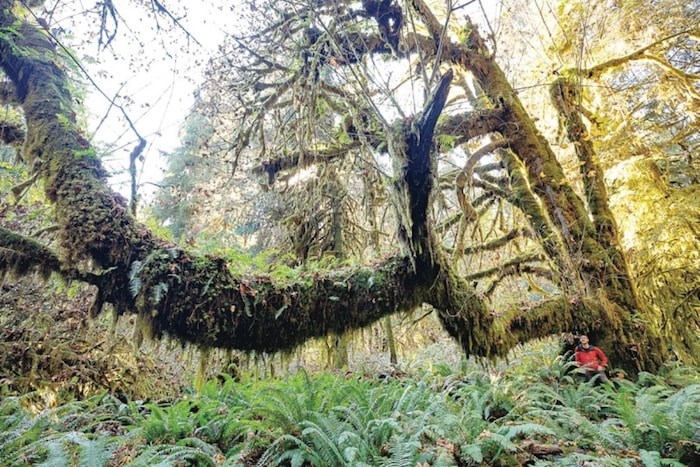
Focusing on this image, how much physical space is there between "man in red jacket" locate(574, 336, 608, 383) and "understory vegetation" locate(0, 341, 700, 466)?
332 mm

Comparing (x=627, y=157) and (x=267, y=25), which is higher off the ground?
(x=267, y=25)

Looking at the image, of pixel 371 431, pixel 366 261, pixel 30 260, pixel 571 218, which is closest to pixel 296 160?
pixel 366 261

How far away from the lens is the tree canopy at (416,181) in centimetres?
324

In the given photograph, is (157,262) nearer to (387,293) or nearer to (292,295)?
(292,295)

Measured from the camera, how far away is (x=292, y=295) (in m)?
3.63

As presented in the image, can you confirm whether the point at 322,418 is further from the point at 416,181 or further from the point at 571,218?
the point at 571,218

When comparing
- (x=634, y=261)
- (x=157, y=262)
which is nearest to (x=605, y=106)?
(x=634, y=261)

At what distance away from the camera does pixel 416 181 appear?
331 cm

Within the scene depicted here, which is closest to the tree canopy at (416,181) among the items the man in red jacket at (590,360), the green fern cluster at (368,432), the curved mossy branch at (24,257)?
the curved mossy branch at (24,257)

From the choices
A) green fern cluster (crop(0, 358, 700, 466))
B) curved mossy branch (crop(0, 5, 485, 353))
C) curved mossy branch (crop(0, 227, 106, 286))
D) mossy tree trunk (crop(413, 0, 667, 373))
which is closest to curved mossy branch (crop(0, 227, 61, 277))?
curved mossy branch (crop(0, 227, 106, 286))

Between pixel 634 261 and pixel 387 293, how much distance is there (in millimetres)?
4492

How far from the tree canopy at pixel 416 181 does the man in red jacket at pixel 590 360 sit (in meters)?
0.25

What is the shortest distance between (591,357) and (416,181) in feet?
12.1

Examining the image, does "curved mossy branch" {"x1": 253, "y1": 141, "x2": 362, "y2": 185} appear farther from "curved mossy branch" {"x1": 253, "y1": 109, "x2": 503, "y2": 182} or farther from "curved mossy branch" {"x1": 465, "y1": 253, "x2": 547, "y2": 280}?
"curved mossy branch" {"x1": 465, "y1": 253, "x2": 547, "y2": 280}
